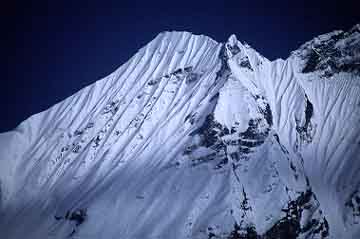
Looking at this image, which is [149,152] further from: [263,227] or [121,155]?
[263,227]

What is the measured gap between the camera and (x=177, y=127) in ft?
558

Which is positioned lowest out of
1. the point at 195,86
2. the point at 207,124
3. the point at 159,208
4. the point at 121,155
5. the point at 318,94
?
the point at 159,208

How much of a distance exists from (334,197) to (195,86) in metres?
56.6

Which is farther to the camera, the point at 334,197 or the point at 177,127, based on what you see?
the point at 177,127

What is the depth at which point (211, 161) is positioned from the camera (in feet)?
488

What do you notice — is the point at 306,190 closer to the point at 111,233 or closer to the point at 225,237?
the point at 225,237

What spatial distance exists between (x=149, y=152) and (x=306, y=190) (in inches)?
1829

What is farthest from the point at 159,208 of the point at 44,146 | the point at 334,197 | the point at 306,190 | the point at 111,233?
the point at 44,146

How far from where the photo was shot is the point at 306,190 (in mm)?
142500

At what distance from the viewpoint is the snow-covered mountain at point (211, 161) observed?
136 m

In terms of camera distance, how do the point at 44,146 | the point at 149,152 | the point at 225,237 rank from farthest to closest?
the point at 44,146 < the point at 149,152 < the point at 225,237

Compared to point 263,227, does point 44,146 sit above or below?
above

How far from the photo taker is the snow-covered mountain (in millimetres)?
136375

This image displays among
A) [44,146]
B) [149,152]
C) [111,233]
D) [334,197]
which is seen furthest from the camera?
[44,146]
